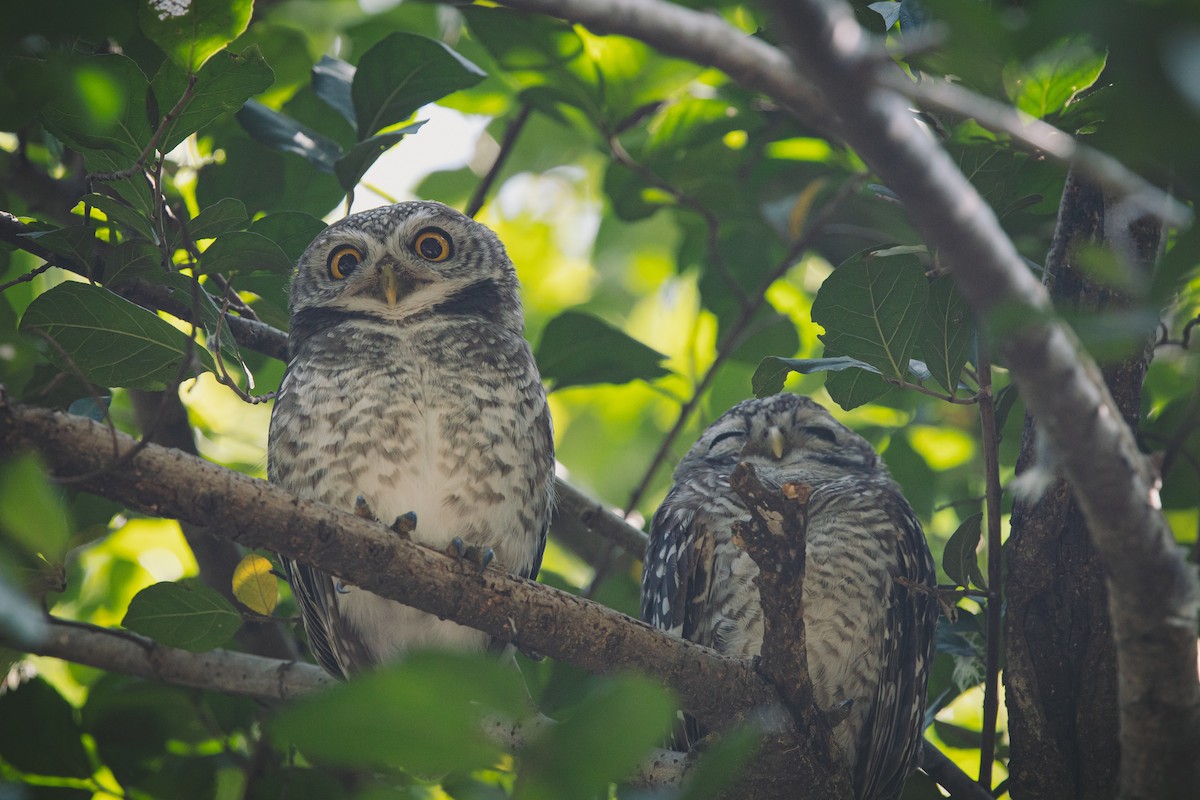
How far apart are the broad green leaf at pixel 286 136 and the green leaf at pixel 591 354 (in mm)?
780

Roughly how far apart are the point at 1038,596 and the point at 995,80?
136 centimetres

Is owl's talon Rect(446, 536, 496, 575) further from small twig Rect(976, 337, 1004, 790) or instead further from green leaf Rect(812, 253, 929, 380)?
small twig Rect(976, 337, 1004, 790)

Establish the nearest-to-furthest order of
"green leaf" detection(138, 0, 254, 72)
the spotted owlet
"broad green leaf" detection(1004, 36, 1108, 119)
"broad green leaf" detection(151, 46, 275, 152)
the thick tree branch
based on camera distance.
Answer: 1. the thick tree branch
2. "broad green leaf" detection(1004, 36, 1108, 119)
3. "green leaf" detection(138, 0, 254, 72)
4. "broad green leaf" detection(151, 46, 275, 152)
5. the spotted owlet

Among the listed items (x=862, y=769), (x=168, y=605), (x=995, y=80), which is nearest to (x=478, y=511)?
(x=168, y=605)

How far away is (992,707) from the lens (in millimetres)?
2334

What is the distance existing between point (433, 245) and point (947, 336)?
161 cm

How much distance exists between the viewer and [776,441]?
3.34m

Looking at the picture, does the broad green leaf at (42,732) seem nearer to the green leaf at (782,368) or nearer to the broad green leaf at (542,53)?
the green leaf at (782,368)

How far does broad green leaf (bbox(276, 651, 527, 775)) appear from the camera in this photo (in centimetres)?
92

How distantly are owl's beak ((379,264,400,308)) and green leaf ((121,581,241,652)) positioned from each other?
3.28 ft

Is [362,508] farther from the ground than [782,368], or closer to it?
closer to it

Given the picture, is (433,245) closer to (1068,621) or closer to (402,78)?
(402,78)

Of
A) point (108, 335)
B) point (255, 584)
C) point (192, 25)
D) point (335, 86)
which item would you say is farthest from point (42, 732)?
point (335, 86)

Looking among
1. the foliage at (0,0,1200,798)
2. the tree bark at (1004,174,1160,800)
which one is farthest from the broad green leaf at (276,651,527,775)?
the tree bark at (1004,174,1160,800)
